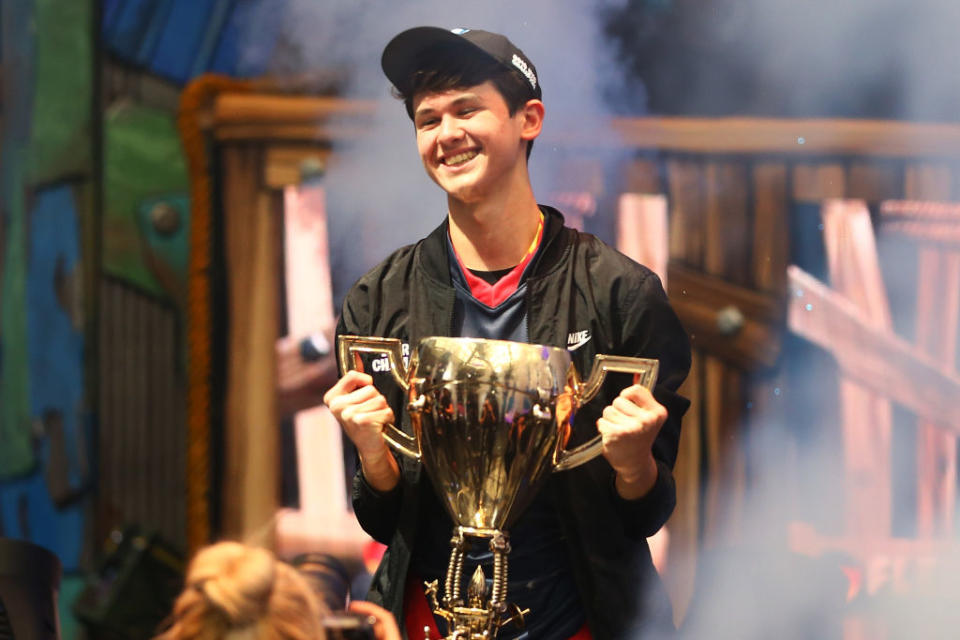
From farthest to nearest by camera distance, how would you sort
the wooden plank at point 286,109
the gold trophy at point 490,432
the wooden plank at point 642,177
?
the wooden plank at point 286,109 → the wooden plank at point 642,177 → the gold trophy at point 490,432

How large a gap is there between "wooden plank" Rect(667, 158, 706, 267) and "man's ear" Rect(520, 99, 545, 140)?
1.36 meters

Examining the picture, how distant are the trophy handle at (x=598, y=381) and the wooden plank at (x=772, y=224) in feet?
5.32

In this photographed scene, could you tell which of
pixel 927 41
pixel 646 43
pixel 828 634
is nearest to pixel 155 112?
pixel 646 43

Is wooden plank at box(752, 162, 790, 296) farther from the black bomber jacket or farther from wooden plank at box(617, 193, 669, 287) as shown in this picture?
the black bomber jacket

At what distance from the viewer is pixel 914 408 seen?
3.06m

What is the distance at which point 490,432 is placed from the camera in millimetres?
1526

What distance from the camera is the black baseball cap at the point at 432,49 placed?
1.70 metres

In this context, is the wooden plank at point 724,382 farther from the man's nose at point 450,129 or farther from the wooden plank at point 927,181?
the man's nose at point 450,129

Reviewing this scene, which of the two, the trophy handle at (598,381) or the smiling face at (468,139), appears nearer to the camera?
the trophy handle at (598,381)

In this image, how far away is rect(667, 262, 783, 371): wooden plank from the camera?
10.2 feet

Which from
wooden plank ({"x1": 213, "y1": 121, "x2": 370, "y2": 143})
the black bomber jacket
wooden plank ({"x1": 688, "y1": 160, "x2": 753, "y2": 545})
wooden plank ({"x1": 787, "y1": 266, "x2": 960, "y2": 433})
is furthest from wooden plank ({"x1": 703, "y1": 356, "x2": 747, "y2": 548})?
the black bomber jacket

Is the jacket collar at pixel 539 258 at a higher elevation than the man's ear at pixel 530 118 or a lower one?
lower

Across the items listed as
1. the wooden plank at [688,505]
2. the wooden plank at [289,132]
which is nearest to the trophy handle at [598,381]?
the wooden plank at [688,505]

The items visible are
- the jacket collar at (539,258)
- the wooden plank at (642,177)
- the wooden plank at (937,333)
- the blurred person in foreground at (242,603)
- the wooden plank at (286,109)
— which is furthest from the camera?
the wooden plank at (286,109)
